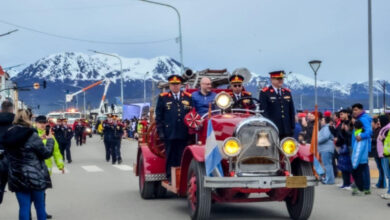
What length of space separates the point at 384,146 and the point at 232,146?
13.9 feet

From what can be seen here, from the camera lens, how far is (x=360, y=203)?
12.0 meters

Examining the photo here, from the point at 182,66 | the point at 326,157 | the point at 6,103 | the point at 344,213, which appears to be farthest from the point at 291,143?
the point at 182,66

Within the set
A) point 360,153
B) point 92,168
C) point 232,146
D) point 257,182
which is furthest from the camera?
point 92,168

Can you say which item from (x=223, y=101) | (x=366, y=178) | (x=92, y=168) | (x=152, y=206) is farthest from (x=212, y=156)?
(x=92, y=168)

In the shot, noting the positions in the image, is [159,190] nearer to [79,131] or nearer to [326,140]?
[326,140]

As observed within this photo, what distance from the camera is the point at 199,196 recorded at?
9.38 meters

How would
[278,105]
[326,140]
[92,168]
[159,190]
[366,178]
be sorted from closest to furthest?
1. [278,105]
2. [159,190]
3. [366,178]
4. [326,140]
5. [92,168]

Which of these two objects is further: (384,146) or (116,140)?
(116,140)

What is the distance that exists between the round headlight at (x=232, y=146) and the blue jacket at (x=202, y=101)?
228cm

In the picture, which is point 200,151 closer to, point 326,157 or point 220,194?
point 220,194

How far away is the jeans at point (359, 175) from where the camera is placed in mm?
13109

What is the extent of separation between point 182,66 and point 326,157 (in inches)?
878

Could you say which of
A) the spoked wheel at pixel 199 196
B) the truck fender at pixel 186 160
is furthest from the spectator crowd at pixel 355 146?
the spoked wheel at pixel 199 196

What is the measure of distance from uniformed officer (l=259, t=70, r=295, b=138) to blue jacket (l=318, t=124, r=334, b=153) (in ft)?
16.8
